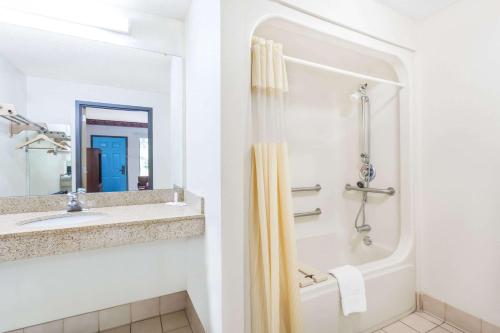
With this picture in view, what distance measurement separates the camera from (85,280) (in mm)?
1586

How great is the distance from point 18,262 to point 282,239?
5.16 ft

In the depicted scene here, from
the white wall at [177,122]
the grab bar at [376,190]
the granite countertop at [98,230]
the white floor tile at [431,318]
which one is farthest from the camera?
the grab bar at [376,190]

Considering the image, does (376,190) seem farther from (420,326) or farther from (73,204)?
(73,204)

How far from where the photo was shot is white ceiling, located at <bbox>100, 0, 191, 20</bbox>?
167 cm

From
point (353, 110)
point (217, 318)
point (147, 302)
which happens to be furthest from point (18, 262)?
point (353, 110)

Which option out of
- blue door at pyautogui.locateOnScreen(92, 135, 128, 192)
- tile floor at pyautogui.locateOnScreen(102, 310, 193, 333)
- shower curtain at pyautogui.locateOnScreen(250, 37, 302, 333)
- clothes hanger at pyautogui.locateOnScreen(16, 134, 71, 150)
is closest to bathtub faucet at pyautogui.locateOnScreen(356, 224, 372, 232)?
shower curtain at pyautogui.locateOnScreen(250, 37, 302, 333)

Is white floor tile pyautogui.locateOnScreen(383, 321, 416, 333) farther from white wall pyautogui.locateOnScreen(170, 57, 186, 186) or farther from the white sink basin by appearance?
the white sink basin

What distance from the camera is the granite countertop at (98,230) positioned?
44.5 inches

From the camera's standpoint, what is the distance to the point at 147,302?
1.76m

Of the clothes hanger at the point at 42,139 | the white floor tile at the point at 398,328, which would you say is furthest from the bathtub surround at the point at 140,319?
the white floor tile at the point at 398,328

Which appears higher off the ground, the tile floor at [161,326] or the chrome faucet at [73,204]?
the chrome faucet at [73,204]

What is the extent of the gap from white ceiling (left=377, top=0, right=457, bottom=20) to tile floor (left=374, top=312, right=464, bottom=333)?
7.46ft

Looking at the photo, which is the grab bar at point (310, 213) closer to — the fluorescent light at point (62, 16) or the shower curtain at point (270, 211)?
the shower curtain at point (270, 211)

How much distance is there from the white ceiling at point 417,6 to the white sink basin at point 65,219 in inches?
97.7
